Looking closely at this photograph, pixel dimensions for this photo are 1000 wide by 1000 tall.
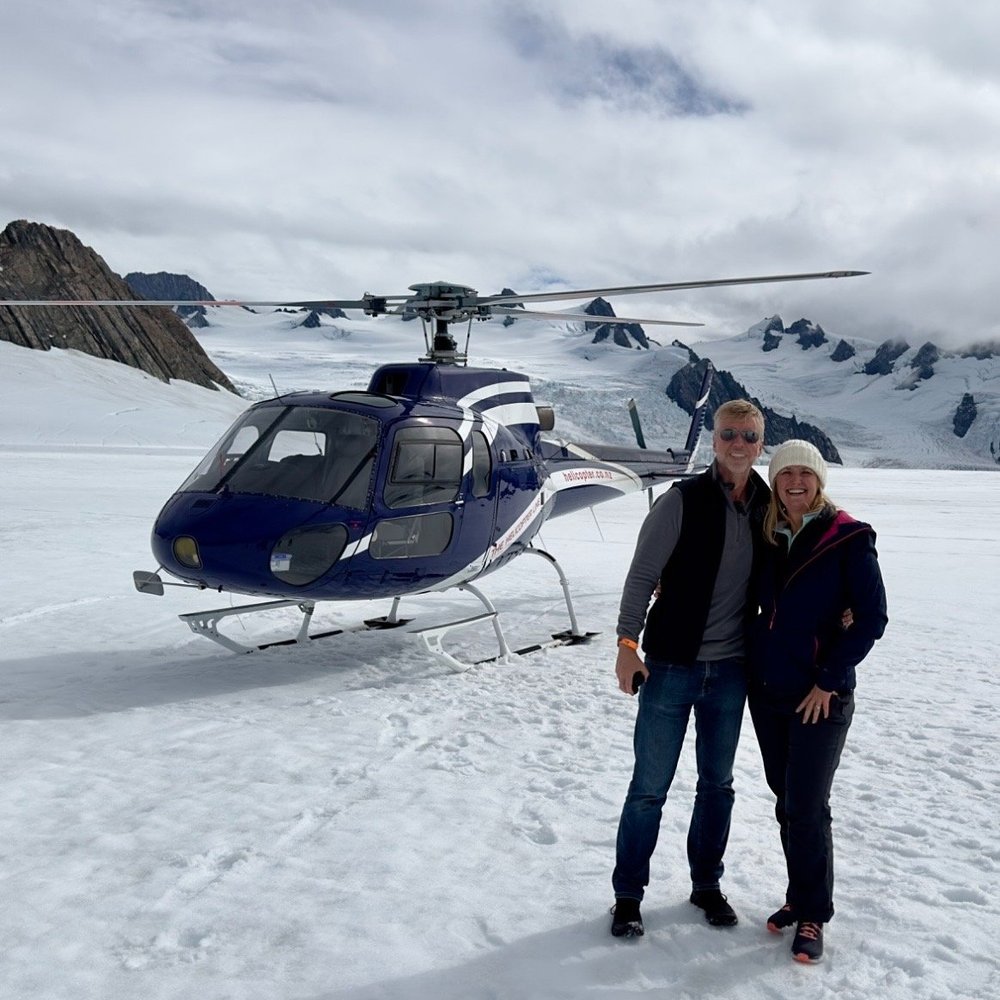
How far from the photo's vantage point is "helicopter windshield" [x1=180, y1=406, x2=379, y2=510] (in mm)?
5797

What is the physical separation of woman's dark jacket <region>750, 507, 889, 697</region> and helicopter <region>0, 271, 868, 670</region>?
3.38 meters

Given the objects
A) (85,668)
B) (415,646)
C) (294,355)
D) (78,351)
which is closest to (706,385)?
(415,646)

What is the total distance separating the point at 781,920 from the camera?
3057mm

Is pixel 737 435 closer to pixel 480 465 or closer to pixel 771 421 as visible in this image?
pixel 480 465

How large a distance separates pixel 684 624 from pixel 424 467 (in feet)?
11.4

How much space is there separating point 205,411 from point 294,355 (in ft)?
173

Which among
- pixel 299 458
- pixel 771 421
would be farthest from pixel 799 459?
pixel 771 421

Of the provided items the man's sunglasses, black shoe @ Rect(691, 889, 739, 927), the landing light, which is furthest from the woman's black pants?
the landing light

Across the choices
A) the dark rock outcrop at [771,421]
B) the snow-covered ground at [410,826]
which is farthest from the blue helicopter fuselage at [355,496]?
the dark rock outcrop at [771,421]

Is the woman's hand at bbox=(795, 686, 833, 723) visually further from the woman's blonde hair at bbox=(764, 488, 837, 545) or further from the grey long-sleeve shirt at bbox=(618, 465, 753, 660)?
the woman's blonde hair at bbox=(764, 488, 837, 545)

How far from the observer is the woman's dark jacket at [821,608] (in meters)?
2.80

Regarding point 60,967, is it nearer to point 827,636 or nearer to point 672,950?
point 672,950

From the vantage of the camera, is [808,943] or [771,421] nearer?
Result: [808,943]

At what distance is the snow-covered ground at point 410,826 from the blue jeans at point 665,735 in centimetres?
29
